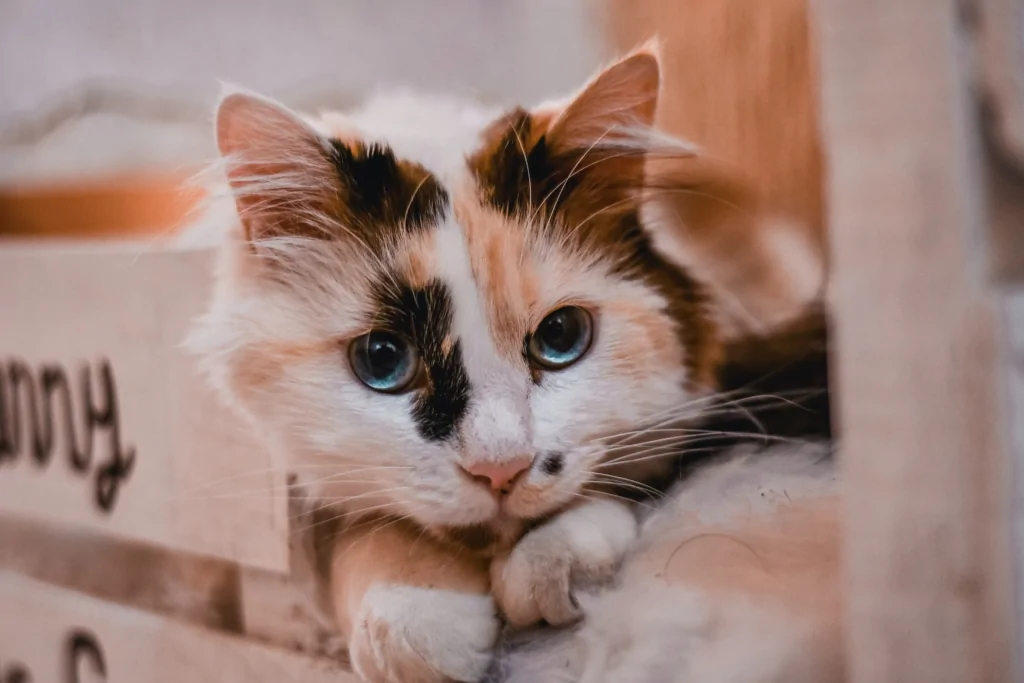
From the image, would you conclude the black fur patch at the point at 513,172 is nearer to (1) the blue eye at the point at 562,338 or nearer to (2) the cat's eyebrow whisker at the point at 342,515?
(1) the blue eye at the point at 562,338

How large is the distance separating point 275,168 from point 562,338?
9.2 inches

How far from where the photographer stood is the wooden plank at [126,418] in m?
0.68

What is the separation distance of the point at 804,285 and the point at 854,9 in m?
0.17

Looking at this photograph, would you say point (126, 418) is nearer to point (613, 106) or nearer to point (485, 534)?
point (485, 534)

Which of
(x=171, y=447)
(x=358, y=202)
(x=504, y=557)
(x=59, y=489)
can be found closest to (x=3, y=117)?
(x=59, y=489)

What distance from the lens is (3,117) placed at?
1210 mm

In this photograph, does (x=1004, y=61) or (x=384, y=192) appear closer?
(x=1004, y=61)

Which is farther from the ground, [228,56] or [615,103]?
[228,56]

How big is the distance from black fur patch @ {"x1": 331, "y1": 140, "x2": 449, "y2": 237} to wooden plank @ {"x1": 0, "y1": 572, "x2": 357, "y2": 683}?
0.32 meters

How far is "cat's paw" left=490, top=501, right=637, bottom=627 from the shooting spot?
52cm

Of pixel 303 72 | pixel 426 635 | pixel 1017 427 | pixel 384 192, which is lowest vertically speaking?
pixel 426 635

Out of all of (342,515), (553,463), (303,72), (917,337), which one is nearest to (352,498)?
(342,515)

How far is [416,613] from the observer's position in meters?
0.53

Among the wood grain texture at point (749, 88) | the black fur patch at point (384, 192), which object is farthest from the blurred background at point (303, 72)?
the black fur patch at point (384, 192)
